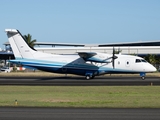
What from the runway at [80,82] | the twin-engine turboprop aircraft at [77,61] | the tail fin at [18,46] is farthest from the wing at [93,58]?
the tail fin at [18,46]

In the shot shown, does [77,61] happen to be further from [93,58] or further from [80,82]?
[80,82]

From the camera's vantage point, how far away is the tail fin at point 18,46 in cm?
5056

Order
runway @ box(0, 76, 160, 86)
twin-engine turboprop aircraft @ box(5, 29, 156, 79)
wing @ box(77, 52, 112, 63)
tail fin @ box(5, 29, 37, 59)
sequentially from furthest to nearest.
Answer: tail fin @ box(5, 29, 37, 59)
wing @ box(77, 52, 112, 63)
twin-engine turboprop aircraft @ box(5, 29, 156, 79)
runway @ box(0, 76, 160, 86)

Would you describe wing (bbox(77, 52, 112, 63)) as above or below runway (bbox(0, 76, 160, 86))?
above

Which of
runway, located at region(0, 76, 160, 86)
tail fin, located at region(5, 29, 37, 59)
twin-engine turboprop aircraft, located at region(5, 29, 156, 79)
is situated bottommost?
runway, located at region(0, 76, 160, 86)

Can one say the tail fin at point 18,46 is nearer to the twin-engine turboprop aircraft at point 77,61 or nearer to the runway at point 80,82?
Result: the twin-engine turboprop aircraft at point 77,61

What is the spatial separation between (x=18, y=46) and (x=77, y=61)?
26.5ft

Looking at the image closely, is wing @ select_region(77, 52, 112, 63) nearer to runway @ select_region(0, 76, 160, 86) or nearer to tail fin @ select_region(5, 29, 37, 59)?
runway @ select_region(0, 76, 160, 86)

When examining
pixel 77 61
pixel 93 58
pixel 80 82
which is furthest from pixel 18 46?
pixel 80 82

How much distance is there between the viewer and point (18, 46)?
50.9 m

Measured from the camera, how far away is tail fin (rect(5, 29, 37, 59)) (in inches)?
1991

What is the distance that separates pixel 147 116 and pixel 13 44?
1437 inches

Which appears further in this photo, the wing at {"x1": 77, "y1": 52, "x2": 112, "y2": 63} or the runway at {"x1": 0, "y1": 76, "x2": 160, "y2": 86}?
the wing at {"x1": 77, "y1": 52, "x2": 112, "y2": 63}

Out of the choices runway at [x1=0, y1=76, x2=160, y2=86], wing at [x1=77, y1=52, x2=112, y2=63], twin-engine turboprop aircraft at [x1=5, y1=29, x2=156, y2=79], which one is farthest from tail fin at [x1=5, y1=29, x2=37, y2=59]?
wing at [x1=77, y1=52, x2=112, y2=63]
